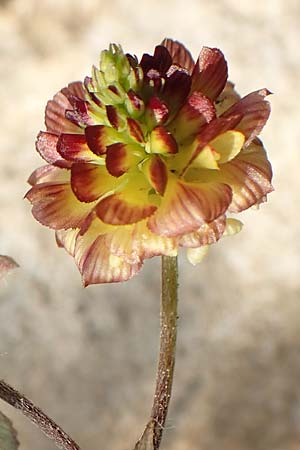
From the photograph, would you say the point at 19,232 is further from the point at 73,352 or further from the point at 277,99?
the point at 277,99

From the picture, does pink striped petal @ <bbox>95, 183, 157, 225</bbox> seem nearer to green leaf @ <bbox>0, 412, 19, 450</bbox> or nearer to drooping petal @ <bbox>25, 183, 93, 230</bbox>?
drooping petal @ <bbox>25, 183, 93, 230</bbox>

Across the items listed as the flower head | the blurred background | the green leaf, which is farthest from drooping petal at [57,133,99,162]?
the blurred background

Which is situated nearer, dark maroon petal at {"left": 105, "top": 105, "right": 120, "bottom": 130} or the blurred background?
dark maroon petal at {"left": 105, "top": 105, "right": 120, "bottom": 130}

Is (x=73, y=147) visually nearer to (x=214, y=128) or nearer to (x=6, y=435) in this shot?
(x=214, y=128)

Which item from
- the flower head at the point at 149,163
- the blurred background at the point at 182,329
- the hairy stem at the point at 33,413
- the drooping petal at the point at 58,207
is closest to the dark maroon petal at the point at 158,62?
the flower head at the point at 149,163

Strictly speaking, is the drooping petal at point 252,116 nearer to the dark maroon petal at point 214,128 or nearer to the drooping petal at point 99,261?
the dark maroon petal at point 214,128

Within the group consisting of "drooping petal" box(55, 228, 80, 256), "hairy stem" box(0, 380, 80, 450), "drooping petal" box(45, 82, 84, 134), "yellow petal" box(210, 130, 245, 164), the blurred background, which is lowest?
"hairy stem" box(0, 380, 80, 450)

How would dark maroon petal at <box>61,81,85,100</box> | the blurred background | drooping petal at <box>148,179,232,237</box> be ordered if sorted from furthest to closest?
the blurred background < dark maroon petal at <box>61,81,85,100</box> < drooping petal at <box>148,179,232,237</box>
